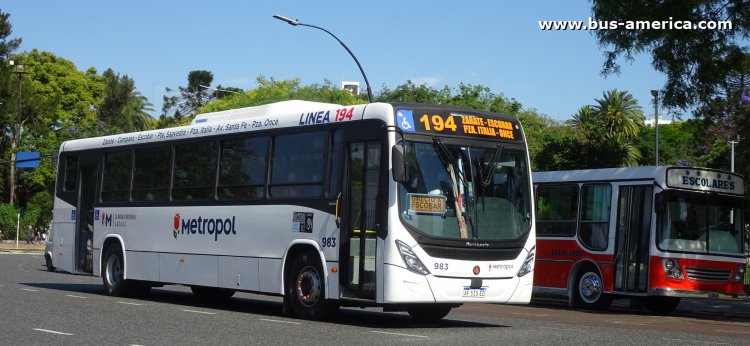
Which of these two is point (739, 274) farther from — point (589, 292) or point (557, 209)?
point (557, 209)

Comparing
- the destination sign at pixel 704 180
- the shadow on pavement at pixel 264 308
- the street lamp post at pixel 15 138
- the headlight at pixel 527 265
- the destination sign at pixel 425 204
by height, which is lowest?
the shadow on pavement at pixel 264 308

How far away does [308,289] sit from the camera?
54.0 feet

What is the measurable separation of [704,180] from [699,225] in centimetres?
91

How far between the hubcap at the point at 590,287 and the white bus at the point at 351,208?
7.18 metres

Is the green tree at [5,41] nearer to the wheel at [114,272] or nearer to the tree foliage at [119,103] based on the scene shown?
the tree foliage at [119,103]

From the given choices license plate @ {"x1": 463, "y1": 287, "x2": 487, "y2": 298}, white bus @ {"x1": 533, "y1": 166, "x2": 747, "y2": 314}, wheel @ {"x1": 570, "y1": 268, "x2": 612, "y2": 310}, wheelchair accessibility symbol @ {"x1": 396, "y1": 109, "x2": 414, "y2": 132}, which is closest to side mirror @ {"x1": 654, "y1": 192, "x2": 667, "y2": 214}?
white bus @ {"x1": 533, "y1": 166, "x2": 747, "y2": 314}

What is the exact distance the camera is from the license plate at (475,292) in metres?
15.2

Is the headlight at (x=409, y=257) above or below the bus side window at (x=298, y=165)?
below

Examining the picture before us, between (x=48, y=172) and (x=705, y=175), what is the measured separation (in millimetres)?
70485

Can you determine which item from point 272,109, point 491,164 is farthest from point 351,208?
point 272,109

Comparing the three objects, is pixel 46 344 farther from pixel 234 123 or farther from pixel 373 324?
pixel 234 123

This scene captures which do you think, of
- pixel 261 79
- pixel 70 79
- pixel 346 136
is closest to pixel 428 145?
pixel 346 136

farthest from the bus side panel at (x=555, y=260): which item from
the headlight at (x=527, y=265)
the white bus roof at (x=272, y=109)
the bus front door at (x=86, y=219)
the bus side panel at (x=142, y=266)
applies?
the bus front door at (x=86, y=219)

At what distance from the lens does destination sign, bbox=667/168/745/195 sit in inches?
875
